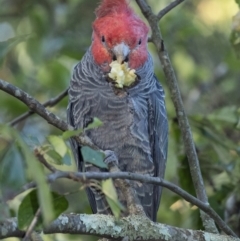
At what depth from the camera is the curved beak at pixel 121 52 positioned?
135 inches

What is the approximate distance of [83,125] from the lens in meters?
3.68

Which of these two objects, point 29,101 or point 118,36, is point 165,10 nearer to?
point 118,36

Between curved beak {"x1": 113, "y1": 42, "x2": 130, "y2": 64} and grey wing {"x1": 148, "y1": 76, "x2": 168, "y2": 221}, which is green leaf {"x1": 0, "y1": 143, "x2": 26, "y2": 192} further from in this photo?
grey wing {"x1": 148, "y1": 76, "x2": 168, "y2": 221}

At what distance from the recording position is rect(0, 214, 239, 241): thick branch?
2275mm

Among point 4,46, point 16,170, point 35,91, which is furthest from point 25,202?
point 35,91

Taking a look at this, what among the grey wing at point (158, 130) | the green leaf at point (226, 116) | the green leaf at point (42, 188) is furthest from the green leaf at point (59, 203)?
the green leaf at point (226, 116)

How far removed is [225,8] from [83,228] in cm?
391

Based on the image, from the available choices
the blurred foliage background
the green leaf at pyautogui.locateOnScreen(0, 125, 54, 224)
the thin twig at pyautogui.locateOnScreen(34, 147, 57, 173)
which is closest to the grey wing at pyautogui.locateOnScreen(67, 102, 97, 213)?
the blurred foliage background

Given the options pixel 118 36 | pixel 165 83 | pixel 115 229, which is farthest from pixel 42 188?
pixel 165 83

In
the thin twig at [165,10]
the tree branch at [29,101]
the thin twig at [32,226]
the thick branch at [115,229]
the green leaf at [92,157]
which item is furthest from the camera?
the thin twig at [165,10]

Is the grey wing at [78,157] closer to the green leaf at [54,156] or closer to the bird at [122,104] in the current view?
the bird at [122,104]

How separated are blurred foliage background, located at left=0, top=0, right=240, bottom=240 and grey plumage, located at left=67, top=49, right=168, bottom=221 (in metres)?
0.14

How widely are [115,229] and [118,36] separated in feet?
4.42

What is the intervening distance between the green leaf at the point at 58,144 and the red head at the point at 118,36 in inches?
54.6
